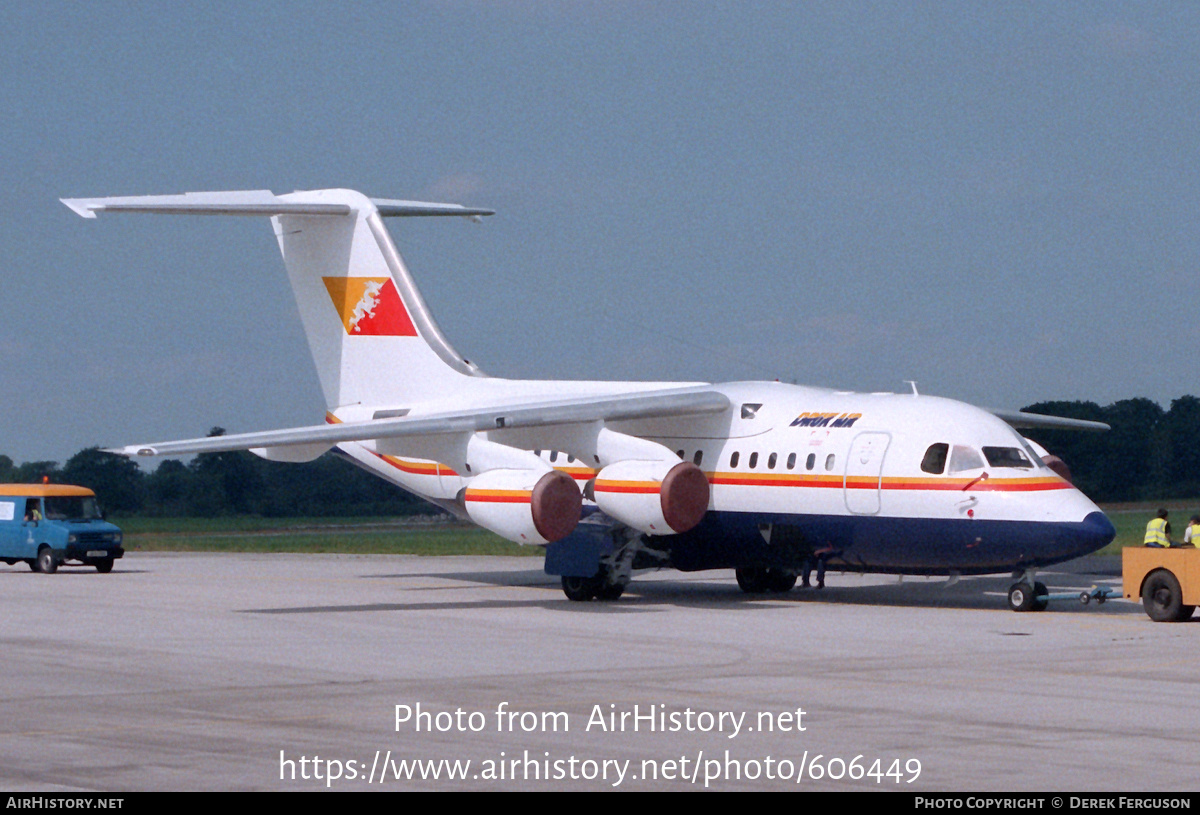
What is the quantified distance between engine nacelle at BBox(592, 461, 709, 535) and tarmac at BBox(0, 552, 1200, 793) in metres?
1.33

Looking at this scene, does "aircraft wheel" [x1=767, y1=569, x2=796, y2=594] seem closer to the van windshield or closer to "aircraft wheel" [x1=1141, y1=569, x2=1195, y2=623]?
"aircraft wheel" [x1=1141, y1=569, x2=1195, y2=623]

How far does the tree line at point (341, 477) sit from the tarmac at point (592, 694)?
5111 cm

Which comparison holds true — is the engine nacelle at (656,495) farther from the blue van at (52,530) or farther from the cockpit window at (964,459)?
the blue van at (52,530)

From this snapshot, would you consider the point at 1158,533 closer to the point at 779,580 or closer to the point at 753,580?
the point at 779,580

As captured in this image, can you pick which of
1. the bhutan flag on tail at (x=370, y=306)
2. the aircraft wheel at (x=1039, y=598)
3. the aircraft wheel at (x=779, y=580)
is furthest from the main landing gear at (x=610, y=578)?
the bhutan flag on tail at (x=370, y=306)

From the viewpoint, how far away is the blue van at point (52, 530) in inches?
1307

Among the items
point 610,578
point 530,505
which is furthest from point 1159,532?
point 530,505

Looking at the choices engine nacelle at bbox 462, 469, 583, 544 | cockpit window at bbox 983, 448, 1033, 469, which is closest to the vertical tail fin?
engine nacelle at bbox 462, 469, 583, 544

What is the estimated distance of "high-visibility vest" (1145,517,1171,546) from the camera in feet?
80.7

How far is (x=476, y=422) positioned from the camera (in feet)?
81.1

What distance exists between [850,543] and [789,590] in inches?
165

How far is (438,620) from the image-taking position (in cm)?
2205

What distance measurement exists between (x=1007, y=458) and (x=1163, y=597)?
9.45 ft
